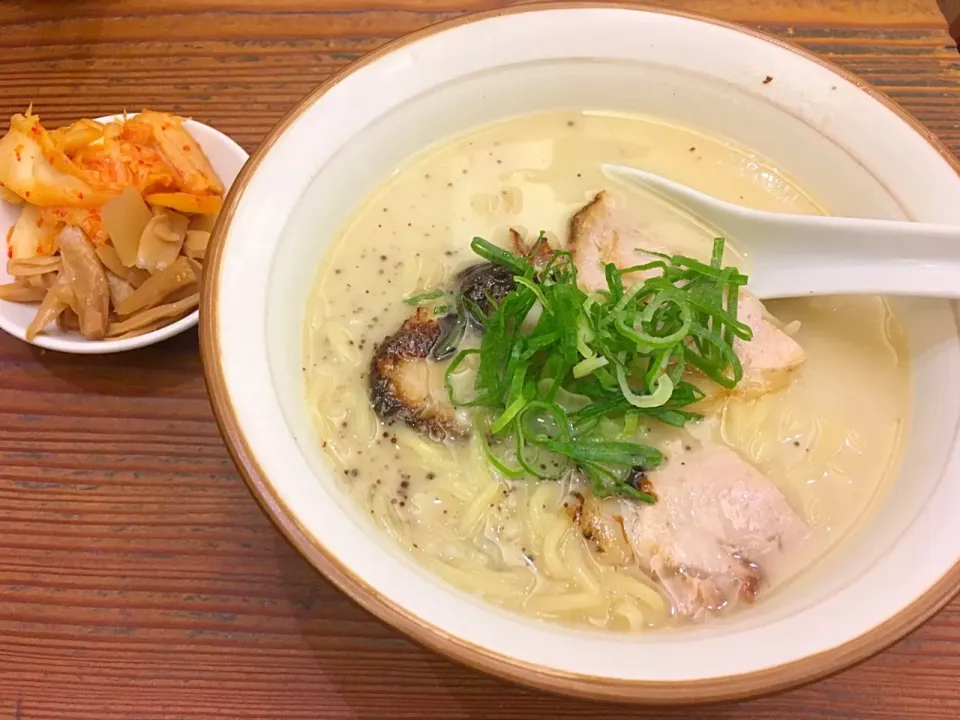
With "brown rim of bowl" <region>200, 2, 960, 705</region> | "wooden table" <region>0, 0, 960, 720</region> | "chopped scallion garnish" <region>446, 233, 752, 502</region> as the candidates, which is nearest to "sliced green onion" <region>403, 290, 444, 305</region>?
"chopped scallion garnish" <region>446, 233, 752, 502</region>

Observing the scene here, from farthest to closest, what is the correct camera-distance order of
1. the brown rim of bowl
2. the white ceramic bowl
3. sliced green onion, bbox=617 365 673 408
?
the white ceramic bowl, sliced green onion, bbox=617 365 673 408, the brown rim of bowl

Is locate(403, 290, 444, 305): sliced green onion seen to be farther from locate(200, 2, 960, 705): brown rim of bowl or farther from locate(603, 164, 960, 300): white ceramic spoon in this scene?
locate(603, 164, 960, 300): white ceramic spoon

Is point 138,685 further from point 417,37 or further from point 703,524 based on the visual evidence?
point 417,37

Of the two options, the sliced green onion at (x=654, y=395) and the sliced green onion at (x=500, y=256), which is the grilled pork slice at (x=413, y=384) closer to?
the sliced green onion at (x=500, y=256)

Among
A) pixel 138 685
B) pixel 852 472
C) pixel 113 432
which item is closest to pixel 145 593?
pixel 138 685

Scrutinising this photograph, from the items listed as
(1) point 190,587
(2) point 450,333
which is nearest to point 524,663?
(2) point 450,333
